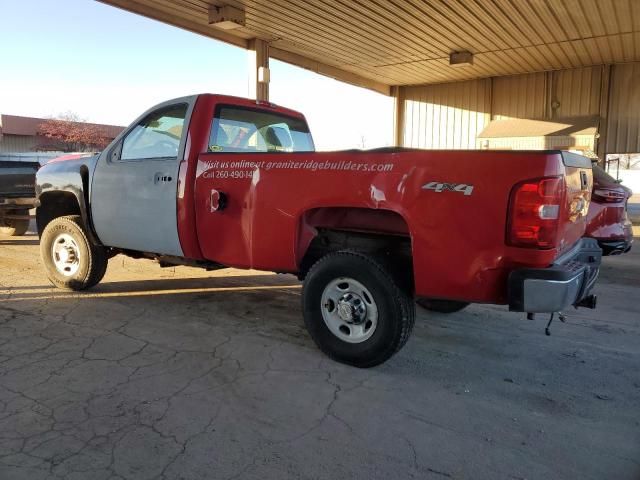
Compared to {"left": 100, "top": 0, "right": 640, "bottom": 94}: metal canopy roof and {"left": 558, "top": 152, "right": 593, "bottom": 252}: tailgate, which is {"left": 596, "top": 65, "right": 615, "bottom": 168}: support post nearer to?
{"left": 100, "top": 0, "right": 640, "bottom": 94}: metal canopy roof

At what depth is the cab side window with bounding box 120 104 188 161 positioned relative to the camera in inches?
194

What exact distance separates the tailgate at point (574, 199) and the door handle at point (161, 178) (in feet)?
10.9

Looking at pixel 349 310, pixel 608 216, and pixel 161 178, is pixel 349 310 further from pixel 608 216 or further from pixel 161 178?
pixel 608 216

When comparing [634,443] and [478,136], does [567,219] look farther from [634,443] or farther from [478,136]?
[478,136]

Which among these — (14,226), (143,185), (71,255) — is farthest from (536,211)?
(14,226)

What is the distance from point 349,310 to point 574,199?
176cm


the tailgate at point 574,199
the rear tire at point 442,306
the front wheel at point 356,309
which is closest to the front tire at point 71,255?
the front wheel at point 356,309

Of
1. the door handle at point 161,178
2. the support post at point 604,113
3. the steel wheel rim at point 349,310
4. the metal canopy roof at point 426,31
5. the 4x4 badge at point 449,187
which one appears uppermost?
the metal canopy roof at point 426,31

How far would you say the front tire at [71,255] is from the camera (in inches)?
226

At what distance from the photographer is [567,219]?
11.1 feet

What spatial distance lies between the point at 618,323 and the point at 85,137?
3561 cm

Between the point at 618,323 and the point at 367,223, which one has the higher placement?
the point at 367,223

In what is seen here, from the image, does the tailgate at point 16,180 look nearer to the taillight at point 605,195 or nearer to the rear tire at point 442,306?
the rear tire at point 442,306

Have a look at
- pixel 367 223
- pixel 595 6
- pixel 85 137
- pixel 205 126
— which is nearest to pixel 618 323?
pixel 367 223
